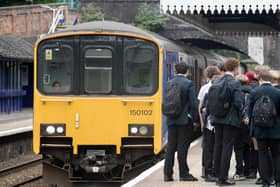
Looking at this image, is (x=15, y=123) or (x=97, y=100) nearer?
(x=97, y=100)

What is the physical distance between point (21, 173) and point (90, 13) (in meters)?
25.5

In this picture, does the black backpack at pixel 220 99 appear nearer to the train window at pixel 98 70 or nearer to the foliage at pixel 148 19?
the train window at pixel 98 70

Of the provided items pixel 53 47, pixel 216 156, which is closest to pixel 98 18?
pixel 53 47

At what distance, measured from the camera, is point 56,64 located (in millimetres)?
13406

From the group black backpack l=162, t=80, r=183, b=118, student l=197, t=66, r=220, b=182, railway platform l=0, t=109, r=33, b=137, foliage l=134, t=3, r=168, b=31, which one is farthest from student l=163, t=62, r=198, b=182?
foliage l=134, t=3, r=168, b=31

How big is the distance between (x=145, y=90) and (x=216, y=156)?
2591 millimetres

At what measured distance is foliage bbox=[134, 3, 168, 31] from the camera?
42.2 meters

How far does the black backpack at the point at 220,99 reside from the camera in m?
10.8

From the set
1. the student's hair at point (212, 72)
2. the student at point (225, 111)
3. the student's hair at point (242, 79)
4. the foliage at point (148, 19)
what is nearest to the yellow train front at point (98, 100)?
the student's hair at point (212, 72)

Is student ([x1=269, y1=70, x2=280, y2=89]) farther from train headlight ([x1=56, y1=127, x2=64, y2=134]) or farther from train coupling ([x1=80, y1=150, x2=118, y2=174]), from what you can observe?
train headlight ([x1=56, y1=127, x2=64, y2=134])

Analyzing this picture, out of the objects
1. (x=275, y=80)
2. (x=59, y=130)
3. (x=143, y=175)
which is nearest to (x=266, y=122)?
(x=275, y=80)

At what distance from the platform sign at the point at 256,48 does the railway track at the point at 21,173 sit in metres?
25.2

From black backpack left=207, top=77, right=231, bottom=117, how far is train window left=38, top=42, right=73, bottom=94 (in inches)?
130

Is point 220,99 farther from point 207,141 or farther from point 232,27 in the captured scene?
point 232,27
